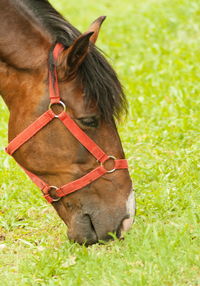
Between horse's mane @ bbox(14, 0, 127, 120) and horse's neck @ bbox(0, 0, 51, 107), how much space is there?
7cm

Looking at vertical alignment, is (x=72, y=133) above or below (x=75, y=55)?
below

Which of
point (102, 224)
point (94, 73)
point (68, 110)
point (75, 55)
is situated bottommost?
point (102, 224)

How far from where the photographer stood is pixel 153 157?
5363 mm

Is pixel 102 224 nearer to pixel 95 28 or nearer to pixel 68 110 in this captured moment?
pixel 68 110

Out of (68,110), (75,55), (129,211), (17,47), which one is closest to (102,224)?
(129,211)

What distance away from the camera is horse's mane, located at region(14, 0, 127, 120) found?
140 inches

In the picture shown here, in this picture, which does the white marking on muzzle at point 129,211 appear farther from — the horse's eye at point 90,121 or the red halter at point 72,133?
the horse's eye at point 90,121

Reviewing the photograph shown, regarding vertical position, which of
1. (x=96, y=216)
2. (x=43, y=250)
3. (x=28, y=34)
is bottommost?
(x=43, y=250)

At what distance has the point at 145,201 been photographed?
4566 millimetres

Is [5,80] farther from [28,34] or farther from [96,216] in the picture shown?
[96,216]

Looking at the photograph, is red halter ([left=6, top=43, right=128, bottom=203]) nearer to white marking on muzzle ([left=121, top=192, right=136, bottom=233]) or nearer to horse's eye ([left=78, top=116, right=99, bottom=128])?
horse's eye ([left=78, top=116, right=99, bottom=128])

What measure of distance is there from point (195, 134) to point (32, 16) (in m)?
2.30

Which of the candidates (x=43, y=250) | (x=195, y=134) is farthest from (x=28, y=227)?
(x=195, y=134)

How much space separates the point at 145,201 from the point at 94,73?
136 centimetres
